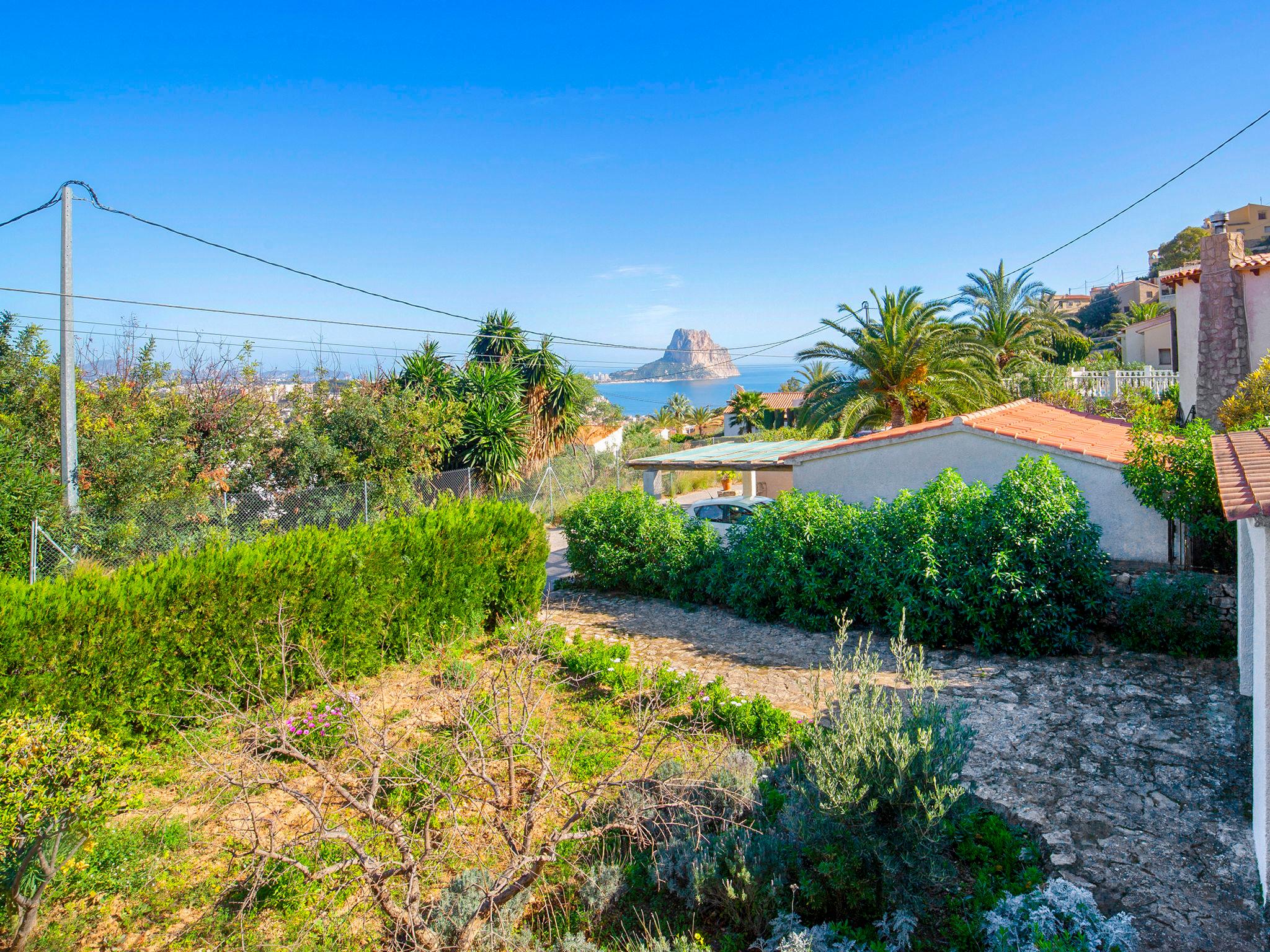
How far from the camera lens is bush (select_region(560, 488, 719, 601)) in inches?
513

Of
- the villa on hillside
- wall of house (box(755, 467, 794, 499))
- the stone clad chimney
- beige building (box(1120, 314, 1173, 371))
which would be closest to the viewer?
the stone clad chimney

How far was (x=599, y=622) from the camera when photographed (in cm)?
1205

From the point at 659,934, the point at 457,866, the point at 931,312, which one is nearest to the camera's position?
the point at 659,934

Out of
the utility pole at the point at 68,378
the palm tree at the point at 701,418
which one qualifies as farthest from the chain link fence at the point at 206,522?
the palm tree at the point at 701,418

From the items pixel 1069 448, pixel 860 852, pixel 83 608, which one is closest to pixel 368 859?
pixel 860 852

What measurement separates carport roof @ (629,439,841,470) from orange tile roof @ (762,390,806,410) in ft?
138

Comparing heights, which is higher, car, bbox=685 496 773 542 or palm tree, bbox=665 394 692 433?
palm tree, bbox=665 394 692 433

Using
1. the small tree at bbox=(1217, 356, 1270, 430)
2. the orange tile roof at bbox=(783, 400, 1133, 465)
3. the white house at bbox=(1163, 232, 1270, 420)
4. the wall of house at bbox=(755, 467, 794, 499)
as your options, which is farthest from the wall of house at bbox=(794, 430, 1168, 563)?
the wall of house at bbox=(755, 467, 794, 499)

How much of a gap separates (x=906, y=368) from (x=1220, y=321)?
6036 millimetres

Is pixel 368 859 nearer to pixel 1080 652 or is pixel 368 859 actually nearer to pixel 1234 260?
pixel 1080 652

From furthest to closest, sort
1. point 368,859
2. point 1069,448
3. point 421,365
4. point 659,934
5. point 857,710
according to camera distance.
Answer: point 421,365 → point 1069,448 → point 857,710 → point 659,934 → point 368,859

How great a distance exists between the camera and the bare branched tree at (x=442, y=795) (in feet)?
12.5

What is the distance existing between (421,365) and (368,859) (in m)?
18.0

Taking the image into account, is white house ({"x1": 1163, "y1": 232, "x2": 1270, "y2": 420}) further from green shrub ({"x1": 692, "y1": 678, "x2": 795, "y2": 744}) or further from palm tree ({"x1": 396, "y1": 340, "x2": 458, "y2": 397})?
palm tree ({"x1": 396, "y1": 340, "x2": 458, "y2": 397})
